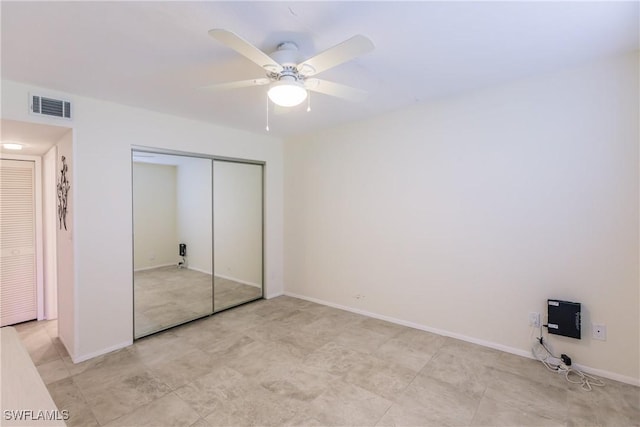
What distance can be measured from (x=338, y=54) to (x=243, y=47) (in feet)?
1.60

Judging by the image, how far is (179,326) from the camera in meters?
3.51

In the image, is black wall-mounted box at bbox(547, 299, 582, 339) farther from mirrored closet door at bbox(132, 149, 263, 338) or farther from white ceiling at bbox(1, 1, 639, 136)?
mirrored closet door at bbox(132, 149, 263, 338)

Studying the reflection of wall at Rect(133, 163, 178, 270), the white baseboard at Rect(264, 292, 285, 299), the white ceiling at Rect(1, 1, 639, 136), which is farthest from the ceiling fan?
the white baseboard at Rect(264, 292, 285, 299)

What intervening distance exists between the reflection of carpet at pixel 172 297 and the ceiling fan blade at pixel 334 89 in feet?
8.80

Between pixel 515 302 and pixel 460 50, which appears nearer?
pixel 460 50

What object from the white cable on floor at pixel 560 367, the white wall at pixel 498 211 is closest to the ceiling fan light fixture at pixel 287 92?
the white wall at pixel 498 211

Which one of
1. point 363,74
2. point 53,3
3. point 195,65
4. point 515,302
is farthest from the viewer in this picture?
point 515,302

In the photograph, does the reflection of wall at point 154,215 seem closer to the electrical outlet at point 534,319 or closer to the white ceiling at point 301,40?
the white ceiling at point 301,40

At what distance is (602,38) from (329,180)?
9.36 feet

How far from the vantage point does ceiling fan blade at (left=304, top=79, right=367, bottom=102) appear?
6.57 feet

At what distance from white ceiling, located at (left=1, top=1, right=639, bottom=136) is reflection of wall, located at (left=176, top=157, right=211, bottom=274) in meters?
1.00

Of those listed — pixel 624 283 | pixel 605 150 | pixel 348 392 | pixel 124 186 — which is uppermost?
pixel 605 150

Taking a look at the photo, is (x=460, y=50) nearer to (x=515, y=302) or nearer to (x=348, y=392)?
(x=515, y=302)

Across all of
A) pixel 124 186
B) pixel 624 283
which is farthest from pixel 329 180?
pixel 624 283
